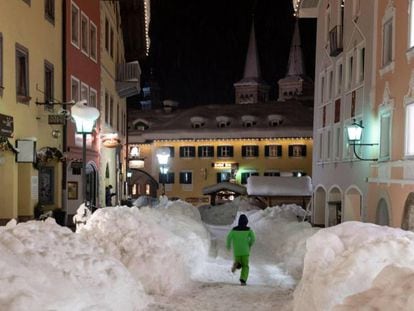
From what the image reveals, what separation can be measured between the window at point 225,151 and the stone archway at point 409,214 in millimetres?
39742

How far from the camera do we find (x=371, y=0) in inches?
698

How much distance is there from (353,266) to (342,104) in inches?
610

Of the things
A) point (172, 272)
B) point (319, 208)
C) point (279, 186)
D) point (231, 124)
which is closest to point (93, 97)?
point (319, 208)

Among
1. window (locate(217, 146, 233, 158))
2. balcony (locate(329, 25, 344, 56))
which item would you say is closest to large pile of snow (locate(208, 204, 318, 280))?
balcony (locate(329, 25, 344, 56))

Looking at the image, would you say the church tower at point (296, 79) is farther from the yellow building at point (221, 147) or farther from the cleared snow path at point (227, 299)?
the cleared snow path at point (227, 299)

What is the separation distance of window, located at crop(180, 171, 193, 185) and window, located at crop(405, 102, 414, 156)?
4053 centimetres

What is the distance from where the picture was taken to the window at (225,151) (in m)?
53.3

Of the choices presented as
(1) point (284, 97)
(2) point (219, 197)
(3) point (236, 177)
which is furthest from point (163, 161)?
(1) point (284, 97)

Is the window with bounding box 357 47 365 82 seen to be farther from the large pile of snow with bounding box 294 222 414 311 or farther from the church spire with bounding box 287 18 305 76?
the church spire with bounding box 287 18 305 76

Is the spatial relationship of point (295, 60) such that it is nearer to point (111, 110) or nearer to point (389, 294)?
point (111, 110)

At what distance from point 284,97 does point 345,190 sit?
61145 millimetres

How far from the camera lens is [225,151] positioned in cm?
Result: 5338

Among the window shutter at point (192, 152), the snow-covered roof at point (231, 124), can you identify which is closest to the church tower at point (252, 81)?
the snow-covered roof at point (231, 124)

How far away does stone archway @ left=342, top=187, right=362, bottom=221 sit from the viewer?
20.3 metres
